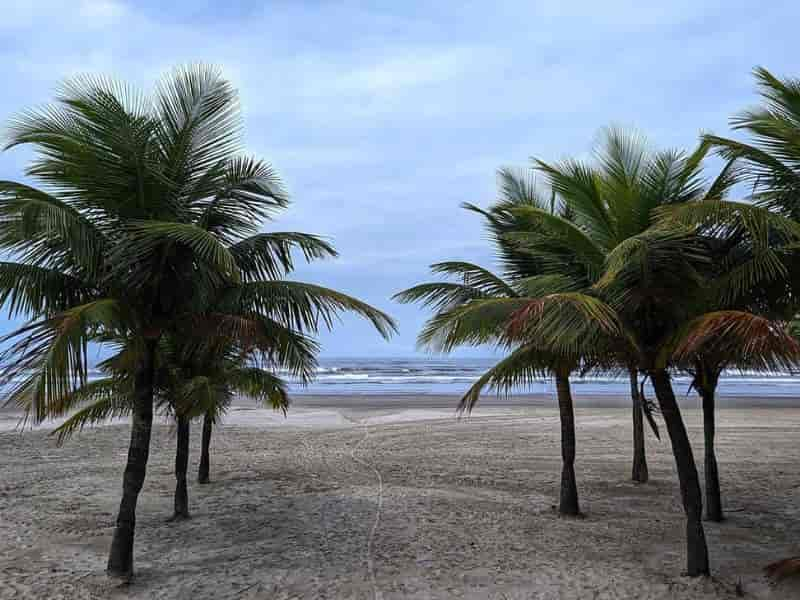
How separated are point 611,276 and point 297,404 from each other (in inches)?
1160

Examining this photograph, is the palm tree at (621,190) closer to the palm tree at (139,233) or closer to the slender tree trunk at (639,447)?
the palm tree at (139,233)

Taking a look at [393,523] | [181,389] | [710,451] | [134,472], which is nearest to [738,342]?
[710,451]

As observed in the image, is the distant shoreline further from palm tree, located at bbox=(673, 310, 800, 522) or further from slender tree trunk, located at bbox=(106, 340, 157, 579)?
slender tree trunk, located at bbox=(106, 340, 157, 579)

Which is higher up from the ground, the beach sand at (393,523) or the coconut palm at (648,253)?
the coconut palm at (648,253)

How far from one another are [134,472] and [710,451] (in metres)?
7.35

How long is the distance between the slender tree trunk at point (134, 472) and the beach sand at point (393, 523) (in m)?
0.23

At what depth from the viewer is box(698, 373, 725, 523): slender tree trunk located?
861cm

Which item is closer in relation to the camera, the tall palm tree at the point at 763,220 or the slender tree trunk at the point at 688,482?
the tall palm tree at the point at 763,220

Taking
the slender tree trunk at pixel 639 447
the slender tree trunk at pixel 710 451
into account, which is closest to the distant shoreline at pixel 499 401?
the slender tree trunk at pixel 639 447

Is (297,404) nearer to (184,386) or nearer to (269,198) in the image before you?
(184,386)

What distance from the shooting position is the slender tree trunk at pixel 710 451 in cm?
861

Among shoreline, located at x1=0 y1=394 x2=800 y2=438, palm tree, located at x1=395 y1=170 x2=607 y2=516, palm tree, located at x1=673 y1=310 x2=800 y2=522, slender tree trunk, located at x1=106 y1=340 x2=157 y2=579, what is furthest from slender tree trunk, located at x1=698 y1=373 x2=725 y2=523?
shoreline, located at x1=0 y1=394 x2=800 y2=438

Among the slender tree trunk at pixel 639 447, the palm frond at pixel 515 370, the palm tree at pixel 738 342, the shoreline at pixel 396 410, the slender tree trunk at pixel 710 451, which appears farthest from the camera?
the shoreline at pixel 396 410

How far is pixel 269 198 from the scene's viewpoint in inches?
293
